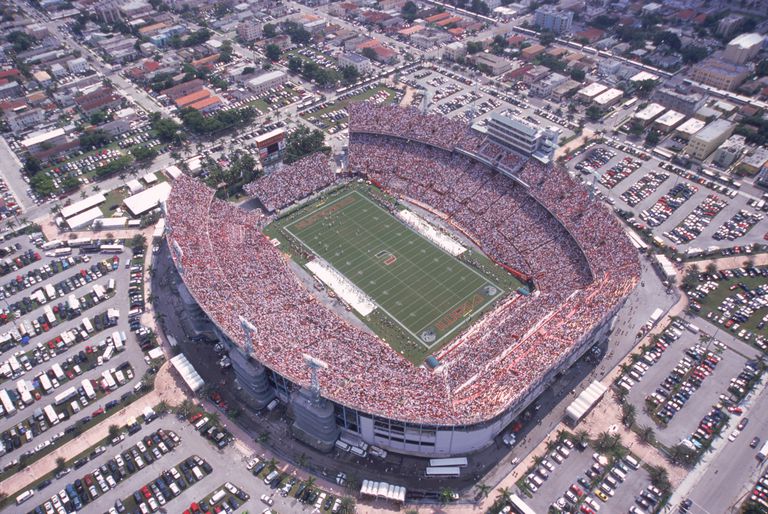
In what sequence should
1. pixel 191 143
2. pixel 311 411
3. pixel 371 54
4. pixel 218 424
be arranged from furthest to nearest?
pixel 371 54 < pixel 191 143 < pixel 218 424 < pixel 311 411

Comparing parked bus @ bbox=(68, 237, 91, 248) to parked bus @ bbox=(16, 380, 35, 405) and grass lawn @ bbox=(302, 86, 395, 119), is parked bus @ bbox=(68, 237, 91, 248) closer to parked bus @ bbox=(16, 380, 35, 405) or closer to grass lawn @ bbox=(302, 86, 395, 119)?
parked bus @ bbox=(16, 380, 35, 405)

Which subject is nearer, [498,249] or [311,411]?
[311,411]

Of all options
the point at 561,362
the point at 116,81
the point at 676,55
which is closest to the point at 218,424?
the point at 561,362

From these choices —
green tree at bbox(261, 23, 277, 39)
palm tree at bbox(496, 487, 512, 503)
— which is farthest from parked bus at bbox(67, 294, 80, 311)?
green tree at bbox(261, 23, 277, 39)

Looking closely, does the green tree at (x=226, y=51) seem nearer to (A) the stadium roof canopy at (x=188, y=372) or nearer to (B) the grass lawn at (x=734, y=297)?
(A) the stadium roof canopy at (x=188, y=372)

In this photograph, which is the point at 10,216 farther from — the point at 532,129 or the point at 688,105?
the point at 688,105

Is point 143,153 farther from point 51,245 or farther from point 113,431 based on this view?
point 113,431
